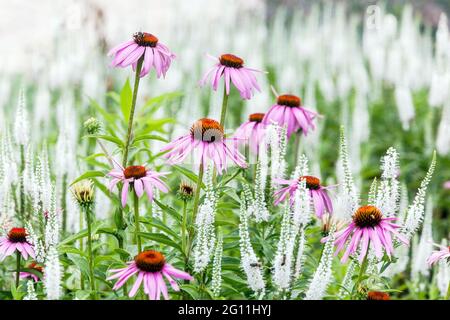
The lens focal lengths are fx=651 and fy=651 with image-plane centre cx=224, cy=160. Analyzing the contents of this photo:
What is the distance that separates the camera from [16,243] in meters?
1.80

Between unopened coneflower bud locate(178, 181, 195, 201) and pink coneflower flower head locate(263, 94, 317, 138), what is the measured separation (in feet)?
1.31

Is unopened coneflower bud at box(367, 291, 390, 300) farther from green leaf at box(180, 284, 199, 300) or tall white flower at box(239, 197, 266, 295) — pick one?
green leaf at box(180, 284, 199, 300)

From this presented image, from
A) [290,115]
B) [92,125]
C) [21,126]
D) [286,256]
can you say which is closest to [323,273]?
[286,256]

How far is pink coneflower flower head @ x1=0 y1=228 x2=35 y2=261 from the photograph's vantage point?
1.76 meters

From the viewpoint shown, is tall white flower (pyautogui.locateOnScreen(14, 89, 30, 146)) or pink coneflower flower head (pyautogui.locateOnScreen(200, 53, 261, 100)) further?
tall white flower (pyautogui.locateOnScreen(14, 89, 30, 146))

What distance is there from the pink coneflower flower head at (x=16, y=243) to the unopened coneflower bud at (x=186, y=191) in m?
0.44

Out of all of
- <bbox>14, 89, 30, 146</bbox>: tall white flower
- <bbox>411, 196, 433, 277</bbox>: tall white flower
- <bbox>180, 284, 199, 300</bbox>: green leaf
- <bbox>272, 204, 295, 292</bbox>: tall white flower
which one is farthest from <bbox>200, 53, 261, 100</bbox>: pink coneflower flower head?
<bbox>411, 196, 433, 277</bbox>: tall white flower

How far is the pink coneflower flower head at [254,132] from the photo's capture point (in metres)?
2.10

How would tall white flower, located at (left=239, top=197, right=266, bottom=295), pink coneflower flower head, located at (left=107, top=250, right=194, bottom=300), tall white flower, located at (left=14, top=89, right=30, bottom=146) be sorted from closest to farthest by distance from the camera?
1. pink coneflower flower head, located at (left=107, top=250, right=194, bottom=300)
2. tall white flower, located at (left=239, top=197, right=266, bottom=295)
3. tall white flower, located at (left=14, top=89, right=30, bottom=146)
